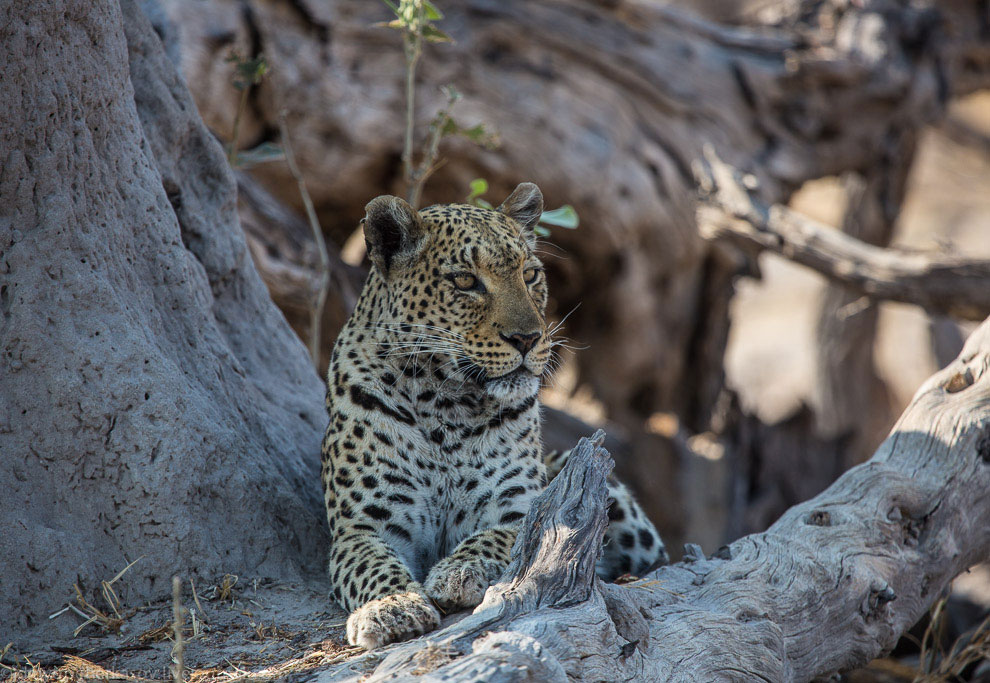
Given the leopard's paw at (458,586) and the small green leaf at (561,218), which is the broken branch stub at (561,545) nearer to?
the leopard's paw at (458,586)

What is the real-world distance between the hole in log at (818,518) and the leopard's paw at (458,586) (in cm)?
231

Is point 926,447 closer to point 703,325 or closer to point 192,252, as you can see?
point 192,252

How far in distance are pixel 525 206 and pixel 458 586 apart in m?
2.65

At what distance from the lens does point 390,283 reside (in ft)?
19.3

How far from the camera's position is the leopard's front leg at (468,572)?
4.73 m

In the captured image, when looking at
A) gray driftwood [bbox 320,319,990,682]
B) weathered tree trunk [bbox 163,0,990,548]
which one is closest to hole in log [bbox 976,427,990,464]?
gray driftwood [bbox 320,319,990,682]

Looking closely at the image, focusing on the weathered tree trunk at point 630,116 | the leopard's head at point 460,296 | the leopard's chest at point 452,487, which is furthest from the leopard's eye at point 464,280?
the weathered tree trunk at point 630,116

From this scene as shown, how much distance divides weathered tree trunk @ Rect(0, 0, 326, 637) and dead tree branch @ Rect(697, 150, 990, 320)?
727cm

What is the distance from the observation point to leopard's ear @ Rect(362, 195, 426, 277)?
570 cm

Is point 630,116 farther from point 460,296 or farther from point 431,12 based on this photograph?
point 460,296

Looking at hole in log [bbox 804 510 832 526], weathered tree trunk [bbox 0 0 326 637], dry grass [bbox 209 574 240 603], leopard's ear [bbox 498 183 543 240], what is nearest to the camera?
weathered tree trunk [bbox 0 0 326 637]

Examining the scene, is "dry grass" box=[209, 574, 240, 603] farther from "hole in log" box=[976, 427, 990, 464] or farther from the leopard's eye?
"hole in log" box=[976, 427, 990, 464]

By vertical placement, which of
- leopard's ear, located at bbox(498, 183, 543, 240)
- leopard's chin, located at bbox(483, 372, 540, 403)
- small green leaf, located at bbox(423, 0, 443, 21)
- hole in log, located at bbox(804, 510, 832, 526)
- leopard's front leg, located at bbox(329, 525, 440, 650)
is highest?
small green leaf, located at bbox(423, 0, 443, 21)

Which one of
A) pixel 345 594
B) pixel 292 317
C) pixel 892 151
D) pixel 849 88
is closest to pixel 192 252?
pixel 345 594
